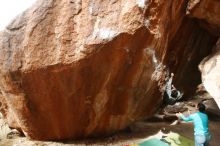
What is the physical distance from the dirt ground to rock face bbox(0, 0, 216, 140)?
0.23 m

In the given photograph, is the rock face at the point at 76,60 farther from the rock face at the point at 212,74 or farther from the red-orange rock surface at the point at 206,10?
the rock face at the point at 212,74

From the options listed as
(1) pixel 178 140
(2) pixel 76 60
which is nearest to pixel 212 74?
(1) pixel 178 140

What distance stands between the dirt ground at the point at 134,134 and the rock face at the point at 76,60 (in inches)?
9.0

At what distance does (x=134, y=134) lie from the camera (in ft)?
29.3

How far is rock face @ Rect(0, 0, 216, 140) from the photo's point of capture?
7160 mm

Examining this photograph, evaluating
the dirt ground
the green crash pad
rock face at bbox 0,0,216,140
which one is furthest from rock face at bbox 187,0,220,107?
the dirt ground

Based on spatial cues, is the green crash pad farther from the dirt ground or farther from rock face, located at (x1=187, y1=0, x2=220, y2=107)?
rock face, located at (x1=187, y1=0, x2=220, y2=107)

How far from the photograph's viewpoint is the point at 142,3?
23.4 feet

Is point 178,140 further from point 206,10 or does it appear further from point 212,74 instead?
point 206,10

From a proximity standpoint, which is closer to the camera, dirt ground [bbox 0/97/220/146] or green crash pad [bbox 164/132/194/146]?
dirt ground [bbox 0/97/220/146]

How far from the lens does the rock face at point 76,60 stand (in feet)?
23.5

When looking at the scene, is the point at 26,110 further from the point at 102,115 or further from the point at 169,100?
the point at 169,100

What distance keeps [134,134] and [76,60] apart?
2827mm

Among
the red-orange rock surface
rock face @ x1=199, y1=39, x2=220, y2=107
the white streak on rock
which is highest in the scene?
the red-orange rock surface
